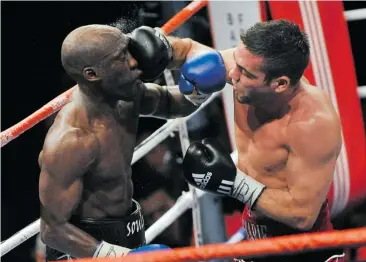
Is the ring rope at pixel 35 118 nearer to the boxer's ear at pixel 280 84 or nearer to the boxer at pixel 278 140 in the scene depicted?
the boxer at pixel 278 140

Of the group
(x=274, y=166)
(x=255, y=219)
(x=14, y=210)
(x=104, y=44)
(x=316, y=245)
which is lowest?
(x=14, y=210)

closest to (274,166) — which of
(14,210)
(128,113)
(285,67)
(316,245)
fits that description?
(285,67)

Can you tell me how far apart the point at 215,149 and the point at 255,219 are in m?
0.22

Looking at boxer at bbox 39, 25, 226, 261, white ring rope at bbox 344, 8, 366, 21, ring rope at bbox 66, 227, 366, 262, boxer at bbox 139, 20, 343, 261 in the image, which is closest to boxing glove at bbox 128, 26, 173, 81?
boxer at bbox 39, 25, 226, 261

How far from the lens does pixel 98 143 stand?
1578mm

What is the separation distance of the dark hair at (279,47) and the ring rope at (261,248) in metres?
0.56

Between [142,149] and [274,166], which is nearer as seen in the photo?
[274,166]

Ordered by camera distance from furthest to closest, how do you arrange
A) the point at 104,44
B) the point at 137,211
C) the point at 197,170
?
the point at 137,211 → the point at 197,170 → the point at 104,44

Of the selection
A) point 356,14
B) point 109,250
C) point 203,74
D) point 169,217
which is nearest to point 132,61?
point 203,74

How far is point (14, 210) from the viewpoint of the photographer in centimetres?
266

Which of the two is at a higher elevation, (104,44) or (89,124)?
(104,44)

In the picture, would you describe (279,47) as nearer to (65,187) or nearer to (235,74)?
(235,74)

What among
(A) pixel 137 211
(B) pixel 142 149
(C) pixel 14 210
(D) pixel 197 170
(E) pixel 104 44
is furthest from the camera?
(C) pixel 14 210

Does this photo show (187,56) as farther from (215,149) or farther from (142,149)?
(142,149)
